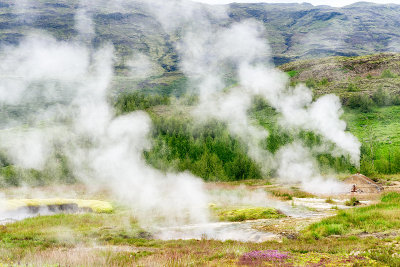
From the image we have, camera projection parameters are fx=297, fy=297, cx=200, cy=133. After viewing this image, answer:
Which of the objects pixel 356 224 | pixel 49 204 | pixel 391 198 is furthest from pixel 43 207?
pixel 391 198

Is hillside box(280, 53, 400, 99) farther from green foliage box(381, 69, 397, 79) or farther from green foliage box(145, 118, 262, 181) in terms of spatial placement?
green foliage box(145, 118, 262, 181)

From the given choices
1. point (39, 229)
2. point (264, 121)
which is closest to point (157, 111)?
point (264, 121)

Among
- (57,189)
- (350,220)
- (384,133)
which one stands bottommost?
(57,189)

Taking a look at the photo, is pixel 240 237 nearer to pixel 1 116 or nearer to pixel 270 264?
pixel 270 264

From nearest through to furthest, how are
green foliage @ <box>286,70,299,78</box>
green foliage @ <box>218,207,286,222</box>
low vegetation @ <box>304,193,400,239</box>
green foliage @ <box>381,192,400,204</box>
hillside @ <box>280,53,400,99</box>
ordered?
low vegetation @ <box>304,193,400,239</box> → green foliage @ <box>218,207,286,222</box> → green foliage @ <box>381,192,400,204</box> → hillside @ <box>280,53,400,99</box> → green foliage @ <box>286,70,299,78</box>

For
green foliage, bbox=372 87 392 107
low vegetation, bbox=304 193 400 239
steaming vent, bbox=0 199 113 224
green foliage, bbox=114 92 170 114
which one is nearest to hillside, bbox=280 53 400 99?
green foliage, bbox=372 87 392 107

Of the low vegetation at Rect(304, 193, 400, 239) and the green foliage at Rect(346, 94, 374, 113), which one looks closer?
the low vegetation at Rect(304, 193, 400, 239)

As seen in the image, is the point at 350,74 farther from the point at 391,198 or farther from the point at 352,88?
the point at 391,198

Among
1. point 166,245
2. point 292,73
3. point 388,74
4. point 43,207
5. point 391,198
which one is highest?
point 292,73

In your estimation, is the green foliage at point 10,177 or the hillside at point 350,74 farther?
the hillside at point 350,74

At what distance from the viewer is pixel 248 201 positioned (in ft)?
108

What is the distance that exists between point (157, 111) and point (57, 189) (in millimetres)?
66097

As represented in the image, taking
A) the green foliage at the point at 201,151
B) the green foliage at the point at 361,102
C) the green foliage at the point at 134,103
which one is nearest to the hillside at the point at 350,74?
the green foliage at the point at 361,102

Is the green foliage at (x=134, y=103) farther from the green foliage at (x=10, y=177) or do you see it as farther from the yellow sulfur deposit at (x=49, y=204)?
the yellow sulfur deposit at (x=49, y=204)
